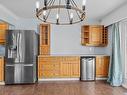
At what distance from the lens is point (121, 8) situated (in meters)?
5.38

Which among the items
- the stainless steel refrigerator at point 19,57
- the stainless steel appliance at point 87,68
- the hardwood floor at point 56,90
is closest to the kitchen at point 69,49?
the stainless steel appliance at point 87,68

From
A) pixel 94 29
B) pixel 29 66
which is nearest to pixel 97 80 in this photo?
pixel 94 29

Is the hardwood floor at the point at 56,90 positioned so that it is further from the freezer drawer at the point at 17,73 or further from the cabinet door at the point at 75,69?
the cabinet door at the point at 75,69

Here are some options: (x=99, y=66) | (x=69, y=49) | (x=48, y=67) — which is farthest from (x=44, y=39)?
(x=99, y=66)

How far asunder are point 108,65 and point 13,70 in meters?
3.56

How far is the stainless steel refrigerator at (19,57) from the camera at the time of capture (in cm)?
605

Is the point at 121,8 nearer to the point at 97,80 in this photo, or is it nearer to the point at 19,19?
the point at 97,80

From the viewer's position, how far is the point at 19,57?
6.09m

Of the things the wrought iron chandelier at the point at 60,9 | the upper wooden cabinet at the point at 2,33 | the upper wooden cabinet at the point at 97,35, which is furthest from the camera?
the upper wooden cabinet at the point at 97,35

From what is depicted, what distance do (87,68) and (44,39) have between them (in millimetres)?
2169

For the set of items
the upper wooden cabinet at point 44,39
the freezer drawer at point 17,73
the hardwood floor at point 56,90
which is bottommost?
the hardwood floor at point 56,90

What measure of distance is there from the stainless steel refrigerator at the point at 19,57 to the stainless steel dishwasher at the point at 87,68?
1911 mm

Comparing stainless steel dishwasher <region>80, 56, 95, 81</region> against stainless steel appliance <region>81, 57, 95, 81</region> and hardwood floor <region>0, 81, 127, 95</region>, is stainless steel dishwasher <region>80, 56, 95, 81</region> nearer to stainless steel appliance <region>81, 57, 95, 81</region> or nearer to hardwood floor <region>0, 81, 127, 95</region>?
stainless steel appliance <region>81, 57, 95, 81</region>

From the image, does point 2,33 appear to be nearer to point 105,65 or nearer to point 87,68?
point 87,68
